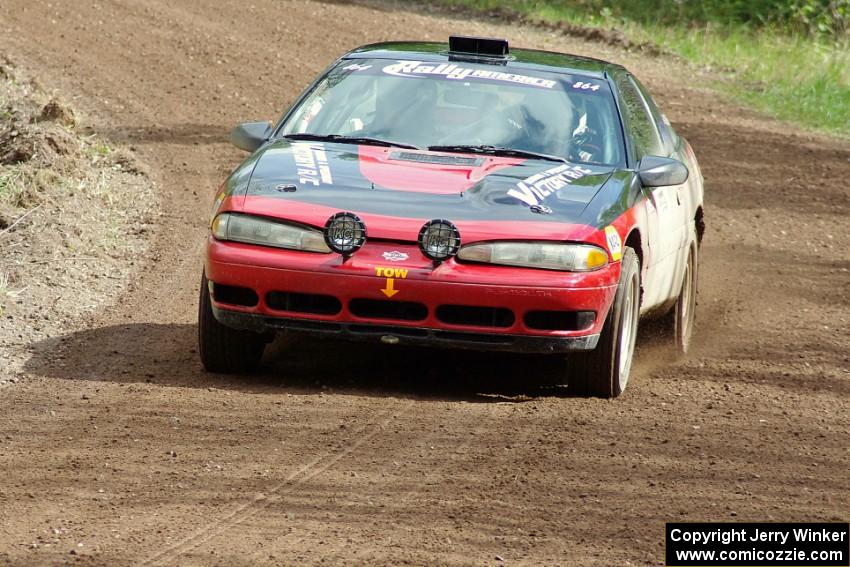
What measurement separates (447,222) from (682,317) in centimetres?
291

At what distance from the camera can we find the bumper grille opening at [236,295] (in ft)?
20.9

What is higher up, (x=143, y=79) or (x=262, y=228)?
(x=262, y=228)

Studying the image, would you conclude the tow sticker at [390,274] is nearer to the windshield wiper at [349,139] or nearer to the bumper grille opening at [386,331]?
the bumper grille opening at [386,331]

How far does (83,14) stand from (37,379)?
1225cm

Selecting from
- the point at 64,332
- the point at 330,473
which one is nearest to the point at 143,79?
the point at 64,332

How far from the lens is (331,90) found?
25.2 ft

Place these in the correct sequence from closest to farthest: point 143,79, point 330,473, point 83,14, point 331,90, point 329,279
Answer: point 330,473 → point 329,279 → point 331,90 → point 143,79 → point 83,14

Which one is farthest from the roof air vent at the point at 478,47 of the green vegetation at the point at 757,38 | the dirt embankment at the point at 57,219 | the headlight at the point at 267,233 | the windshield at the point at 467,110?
the green vegetation at the point at 757,38

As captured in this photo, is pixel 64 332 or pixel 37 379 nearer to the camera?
pixel 37 379

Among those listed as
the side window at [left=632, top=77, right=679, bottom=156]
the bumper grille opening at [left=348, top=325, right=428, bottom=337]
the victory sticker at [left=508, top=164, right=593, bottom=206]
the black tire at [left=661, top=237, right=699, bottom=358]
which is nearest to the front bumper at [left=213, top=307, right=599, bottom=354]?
the bumper grille opening at [left=348, top=325, right=428, bottom=337]

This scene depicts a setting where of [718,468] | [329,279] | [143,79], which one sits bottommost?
[143,79]

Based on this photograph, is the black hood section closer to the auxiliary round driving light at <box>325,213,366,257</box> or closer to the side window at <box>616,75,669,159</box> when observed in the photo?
the auxiliary round driving light at <box>325,213,366,257</box>

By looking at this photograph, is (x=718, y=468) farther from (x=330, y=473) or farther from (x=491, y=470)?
(x=330, y=473)

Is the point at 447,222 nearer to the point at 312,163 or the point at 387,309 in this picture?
the point at 387,309
